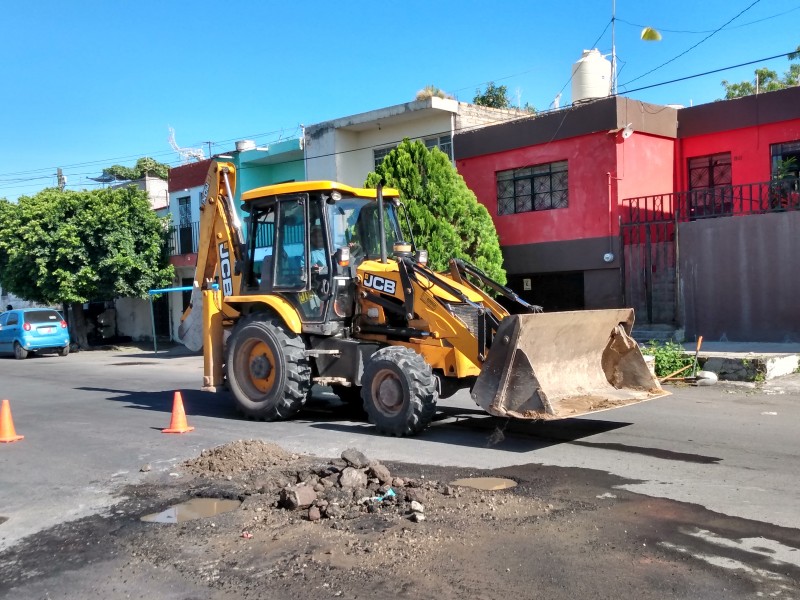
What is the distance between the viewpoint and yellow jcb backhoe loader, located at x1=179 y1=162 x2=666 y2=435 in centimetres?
833

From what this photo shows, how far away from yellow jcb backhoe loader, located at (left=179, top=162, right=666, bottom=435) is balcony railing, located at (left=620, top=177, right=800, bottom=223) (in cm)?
865

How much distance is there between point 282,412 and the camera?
1009 centimetres

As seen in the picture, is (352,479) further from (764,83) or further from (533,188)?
(764,83)

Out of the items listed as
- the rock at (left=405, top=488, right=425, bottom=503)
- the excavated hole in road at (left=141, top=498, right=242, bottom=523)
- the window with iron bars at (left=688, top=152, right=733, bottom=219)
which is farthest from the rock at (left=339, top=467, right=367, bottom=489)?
the window with iron bars at (left=688, top=152, right=733, bottom=219)

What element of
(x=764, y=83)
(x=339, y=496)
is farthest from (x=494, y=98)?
(x=339, y=496)

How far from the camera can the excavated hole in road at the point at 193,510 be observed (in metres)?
6.02

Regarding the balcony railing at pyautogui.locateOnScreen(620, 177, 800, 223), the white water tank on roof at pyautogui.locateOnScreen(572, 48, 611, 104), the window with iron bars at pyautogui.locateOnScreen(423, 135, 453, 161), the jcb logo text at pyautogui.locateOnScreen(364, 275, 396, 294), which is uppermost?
the white water tank on roof at pyautogui.locateOnScreen(572, 48, 611, 104)

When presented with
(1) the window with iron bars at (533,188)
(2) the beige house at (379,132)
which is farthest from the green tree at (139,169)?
(1) the window with iron bars at (533,188)

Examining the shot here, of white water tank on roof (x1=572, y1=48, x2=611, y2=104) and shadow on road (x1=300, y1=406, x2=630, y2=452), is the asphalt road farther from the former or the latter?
white water tank on roof (x1=572, y1=48, x2=611, y2=104)

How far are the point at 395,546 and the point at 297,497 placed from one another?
1.12m

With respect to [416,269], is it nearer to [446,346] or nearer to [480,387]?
[446,346]

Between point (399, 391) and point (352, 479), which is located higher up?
point (399, 391)

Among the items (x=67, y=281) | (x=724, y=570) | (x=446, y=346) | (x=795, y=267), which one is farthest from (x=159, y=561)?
(x=67, y=281)

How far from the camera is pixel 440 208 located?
739 inches
